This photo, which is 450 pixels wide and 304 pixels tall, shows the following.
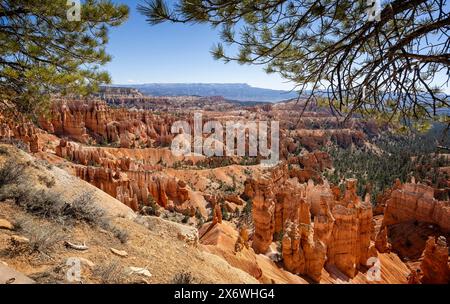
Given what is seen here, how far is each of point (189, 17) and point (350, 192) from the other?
1882 cm

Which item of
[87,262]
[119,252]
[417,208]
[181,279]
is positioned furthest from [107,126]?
[181,279]

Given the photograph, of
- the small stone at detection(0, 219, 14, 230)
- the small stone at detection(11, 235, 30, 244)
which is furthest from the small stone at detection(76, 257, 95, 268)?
the small stone at detection(0, 219, 14, 230)

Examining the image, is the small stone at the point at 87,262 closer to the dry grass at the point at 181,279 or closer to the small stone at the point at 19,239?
the small stone at the point at 19,239

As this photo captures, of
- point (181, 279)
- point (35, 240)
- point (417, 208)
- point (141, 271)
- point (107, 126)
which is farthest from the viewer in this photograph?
point (107, 126)

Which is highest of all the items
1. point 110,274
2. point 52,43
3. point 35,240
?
point 52,43

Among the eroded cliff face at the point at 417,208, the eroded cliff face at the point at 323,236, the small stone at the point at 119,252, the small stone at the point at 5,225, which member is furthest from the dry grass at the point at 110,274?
the eroded cliff face at the point at 417,208

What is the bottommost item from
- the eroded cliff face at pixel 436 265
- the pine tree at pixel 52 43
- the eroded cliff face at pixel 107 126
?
the eroded cliff face at pixel 436 265

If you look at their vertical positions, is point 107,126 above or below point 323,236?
above

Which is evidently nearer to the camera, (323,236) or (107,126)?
(323,236)

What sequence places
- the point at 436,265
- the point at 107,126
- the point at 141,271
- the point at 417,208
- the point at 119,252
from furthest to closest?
the point at 107,126, the point at 417,208, the point at 436,265, the point at 119,252, the point at 141,271

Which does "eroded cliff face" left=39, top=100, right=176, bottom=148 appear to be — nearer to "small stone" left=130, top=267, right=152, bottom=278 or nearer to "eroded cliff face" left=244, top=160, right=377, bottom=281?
"eroded cliff face" left=244, top=160, right=377, bottom=281

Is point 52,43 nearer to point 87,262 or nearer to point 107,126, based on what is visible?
point 87,262

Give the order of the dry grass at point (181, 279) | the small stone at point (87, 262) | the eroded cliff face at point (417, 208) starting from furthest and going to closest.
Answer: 1. the eroded cliff face at point (417, 208)
2. the dry grass at point (181, 279)
3. the small stone at point (87, 262)

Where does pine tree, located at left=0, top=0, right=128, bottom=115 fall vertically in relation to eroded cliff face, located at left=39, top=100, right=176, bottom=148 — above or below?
above
